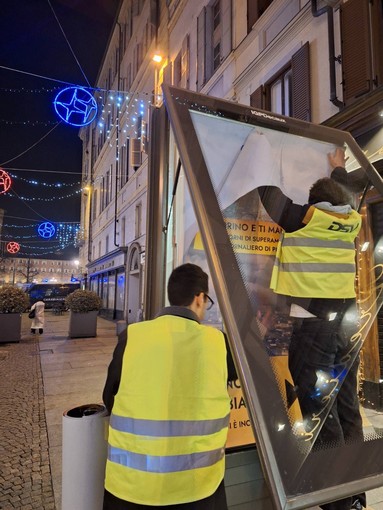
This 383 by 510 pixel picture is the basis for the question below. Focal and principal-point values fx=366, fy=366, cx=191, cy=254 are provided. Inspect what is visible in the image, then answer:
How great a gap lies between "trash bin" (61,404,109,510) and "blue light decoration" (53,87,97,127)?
8568mm

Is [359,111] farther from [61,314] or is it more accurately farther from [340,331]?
[61,314]

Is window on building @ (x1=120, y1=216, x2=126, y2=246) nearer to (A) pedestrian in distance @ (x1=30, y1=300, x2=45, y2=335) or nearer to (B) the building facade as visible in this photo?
(B) the building facade

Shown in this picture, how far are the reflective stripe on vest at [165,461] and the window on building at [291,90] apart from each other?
673 centimetres

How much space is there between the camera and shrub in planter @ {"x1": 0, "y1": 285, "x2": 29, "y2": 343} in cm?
1100

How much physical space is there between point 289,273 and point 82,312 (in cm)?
1170

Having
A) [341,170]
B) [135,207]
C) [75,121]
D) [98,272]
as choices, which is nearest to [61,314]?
[98,272]

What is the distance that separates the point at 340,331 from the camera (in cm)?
222

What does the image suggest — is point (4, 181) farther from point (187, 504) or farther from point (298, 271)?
point (187, 504)

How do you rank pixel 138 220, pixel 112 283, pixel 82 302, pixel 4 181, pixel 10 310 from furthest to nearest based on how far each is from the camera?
pixel 112 283 < pixel 138 220 < pixel 82 302 < pixel 4 181 < pixel 10 310

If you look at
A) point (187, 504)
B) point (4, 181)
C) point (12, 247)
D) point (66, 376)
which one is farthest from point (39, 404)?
point (12, 247)

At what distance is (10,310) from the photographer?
11.1 meters

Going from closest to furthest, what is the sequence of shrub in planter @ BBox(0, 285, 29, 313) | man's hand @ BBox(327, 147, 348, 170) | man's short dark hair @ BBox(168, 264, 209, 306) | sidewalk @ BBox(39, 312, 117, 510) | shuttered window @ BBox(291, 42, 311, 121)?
1. man's short dark hair @ BBox(168, 264, 209, 306)
2. man's hand @ BBox(327, 147, 348, 170)
3. sidewalk @ BBox(39, 312, 117, 510)
4. shuttered window @ BBox(291, 42, 311, 121)
5. shrub in planter @ BBox(0, 285, 29, 313)

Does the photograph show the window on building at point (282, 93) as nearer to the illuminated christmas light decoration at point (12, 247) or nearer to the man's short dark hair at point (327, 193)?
the man's short dark hair at point (327, 193)

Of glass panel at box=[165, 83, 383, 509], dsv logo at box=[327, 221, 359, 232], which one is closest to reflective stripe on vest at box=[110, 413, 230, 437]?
glass panel at box=[165, 83, 383, 509]
